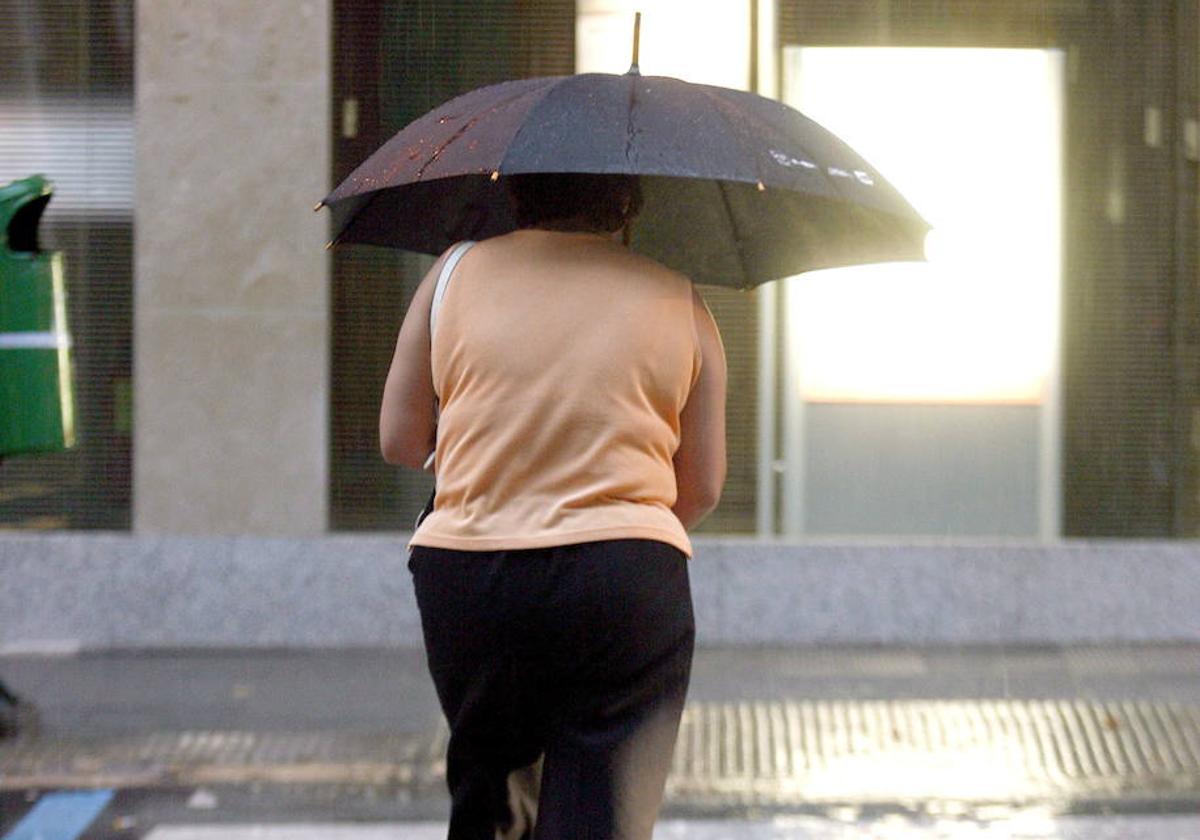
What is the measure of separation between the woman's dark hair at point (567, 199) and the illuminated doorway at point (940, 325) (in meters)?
5.23

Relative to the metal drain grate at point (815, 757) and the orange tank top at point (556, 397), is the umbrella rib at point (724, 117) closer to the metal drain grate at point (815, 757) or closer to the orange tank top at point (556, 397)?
the orange tank top at point (556, 397)

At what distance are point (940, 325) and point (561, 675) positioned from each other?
222 inches

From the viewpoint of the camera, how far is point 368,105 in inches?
306

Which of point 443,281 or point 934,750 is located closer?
point 443,281

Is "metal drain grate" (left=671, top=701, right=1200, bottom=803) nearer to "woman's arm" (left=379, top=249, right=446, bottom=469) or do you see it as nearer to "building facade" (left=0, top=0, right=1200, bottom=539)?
"building facade" (left=0, top=0, right=1200, bottom=539)

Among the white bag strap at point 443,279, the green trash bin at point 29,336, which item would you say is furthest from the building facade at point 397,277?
the white bag strap at point 443,279

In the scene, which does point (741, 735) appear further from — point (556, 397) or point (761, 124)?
point (556, 397)

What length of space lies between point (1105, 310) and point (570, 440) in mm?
5871

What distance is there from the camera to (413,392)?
271cm

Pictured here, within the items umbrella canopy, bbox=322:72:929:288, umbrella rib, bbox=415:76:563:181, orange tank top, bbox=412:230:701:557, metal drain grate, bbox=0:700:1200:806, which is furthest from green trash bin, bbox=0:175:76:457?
orange tank top, bbox=412:230:701:557

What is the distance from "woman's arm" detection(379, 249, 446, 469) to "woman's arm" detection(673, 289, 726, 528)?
396mm

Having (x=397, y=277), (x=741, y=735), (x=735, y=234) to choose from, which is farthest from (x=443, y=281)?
(x=397, y=277)

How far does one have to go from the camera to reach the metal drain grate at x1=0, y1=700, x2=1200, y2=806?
541 centimetres

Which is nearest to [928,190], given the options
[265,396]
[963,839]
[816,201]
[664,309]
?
[265,396]
